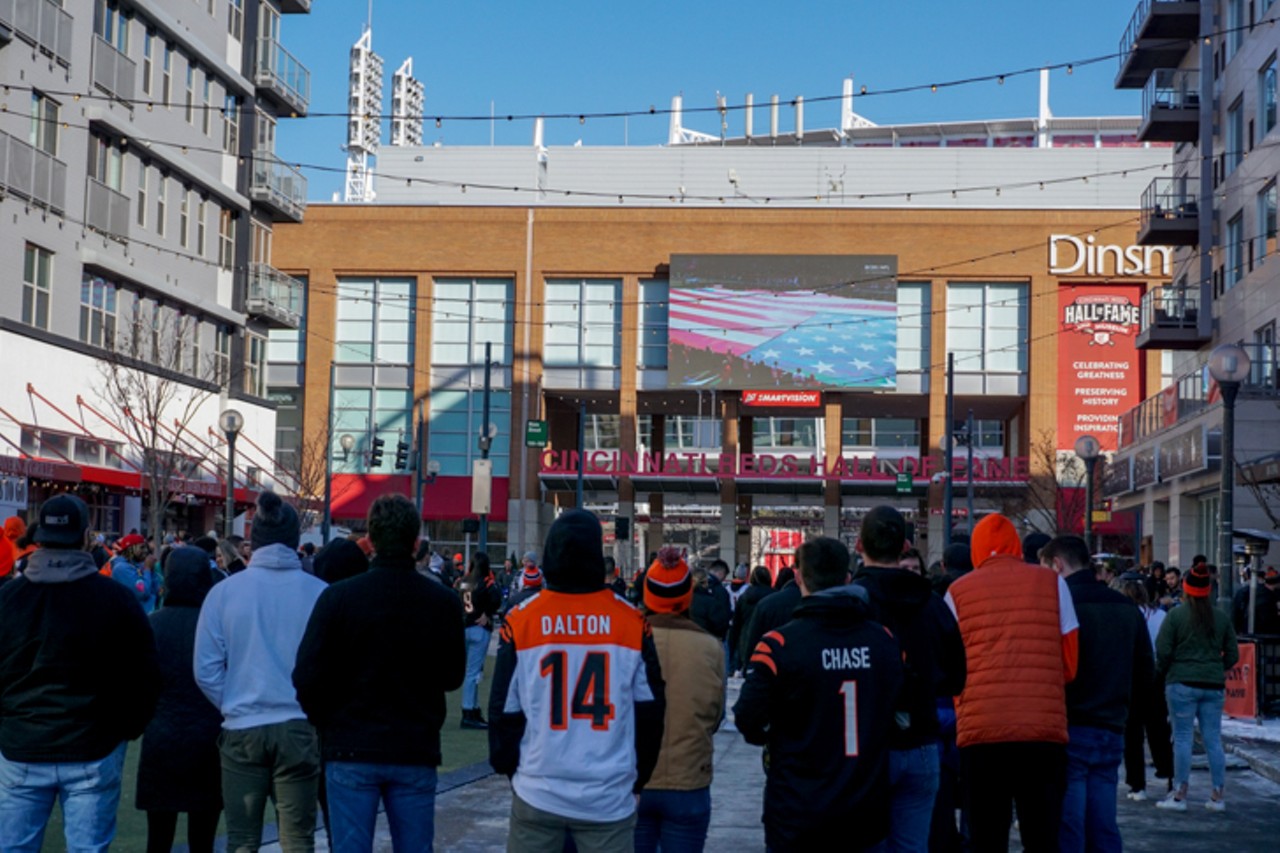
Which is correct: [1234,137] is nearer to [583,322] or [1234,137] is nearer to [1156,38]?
[1156,38]

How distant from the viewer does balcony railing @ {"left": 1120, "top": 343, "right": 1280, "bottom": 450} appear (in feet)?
111

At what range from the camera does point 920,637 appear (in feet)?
23.9

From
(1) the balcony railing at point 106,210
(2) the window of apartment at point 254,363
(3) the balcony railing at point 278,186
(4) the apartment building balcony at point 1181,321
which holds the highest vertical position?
(3) the balcony railing at point 278,186

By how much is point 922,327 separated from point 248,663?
2329 inches

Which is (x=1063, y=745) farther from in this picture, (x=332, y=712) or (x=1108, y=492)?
(x=1108, y=492)

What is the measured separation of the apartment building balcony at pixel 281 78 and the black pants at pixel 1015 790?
132 feet

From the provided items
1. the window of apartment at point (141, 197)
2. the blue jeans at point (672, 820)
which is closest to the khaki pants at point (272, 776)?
the blue jeans at point (672, 820)

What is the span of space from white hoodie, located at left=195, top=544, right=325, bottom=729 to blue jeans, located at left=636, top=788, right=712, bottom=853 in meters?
1.60

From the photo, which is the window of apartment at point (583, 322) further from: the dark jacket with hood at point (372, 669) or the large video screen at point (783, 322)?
the dark jacket with hood at point (372, 669)

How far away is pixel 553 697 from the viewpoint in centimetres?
575

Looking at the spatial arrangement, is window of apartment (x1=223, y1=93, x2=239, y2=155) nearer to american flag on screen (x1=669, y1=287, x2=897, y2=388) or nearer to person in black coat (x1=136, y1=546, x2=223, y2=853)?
american flag on screen (x1=669, y1=287, x2=897, y2=388)

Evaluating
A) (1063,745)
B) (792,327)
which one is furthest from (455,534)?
(1063,745)

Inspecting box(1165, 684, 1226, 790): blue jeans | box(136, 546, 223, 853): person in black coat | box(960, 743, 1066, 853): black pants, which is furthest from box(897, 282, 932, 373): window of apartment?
box(136, 546, 223, 853): person in black coat

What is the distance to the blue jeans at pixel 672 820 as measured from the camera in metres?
6.71
